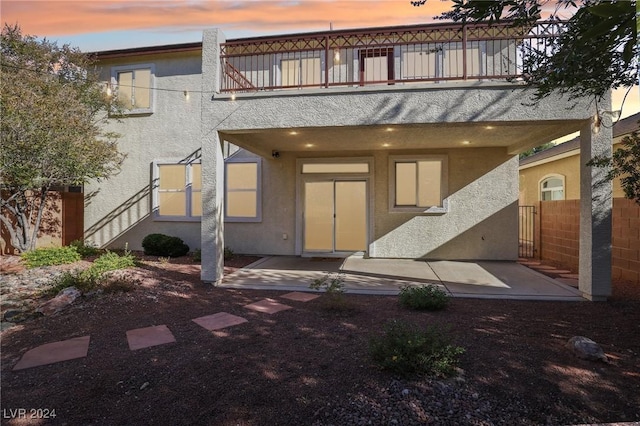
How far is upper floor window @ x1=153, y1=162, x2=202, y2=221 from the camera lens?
10648 millimetres

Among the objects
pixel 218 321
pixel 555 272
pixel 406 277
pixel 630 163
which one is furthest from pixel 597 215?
pixel 218 321

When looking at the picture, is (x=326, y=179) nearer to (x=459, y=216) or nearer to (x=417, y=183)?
(x=417, y=183)

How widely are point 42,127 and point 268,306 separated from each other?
6972mm

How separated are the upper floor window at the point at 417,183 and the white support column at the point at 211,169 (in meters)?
5.07

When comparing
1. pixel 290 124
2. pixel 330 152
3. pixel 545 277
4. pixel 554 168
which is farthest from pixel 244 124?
pixel 554 168

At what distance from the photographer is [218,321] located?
4656mm

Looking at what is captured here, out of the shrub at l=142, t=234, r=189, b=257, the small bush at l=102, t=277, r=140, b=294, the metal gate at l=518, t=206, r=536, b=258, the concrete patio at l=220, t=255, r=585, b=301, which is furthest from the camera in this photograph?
the metal gate at l=518, t=206, r=536, b=258

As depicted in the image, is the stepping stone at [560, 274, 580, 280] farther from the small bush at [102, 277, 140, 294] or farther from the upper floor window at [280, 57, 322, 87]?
the small bush at [102, 277, 140, 294]

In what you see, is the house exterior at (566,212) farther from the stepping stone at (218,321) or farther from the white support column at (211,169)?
the white support column at (211,169)

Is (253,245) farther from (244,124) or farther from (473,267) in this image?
(473,267)

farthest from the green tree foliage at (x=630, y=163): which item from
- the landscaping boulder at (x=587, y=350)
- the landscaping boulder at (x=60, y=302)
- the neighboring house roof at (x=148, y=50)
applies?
the neighboring house roof at (x=148, y=50)

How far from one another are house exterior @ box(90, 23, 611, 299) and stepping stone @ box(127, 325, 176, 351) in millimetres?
2319

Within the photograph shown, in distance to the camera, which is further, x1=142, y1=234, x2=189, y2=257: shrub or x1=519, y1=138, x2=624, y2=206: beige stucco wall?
x1=519, y1=138, x2=624, y2=206: beige stucco wall

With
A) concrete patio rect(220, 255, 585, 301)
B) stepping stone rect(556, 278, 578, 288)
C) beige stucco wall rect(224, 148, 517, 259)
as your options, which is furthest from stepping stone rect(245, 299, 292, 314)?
stepping stone rect(556, 278, 578, 288)
